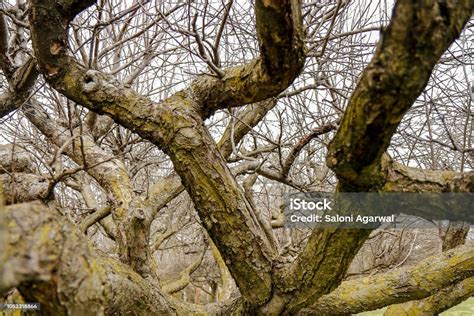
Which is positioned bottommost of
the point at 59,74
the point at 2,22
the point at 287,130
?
the point at 59,74

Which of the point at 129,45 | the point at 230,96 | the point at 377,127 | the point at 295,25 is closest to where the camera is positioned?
the point at 377,127

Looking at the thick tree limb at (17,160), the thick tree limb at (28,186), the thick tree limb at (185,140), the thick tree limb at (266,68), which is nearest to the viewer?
the thick tree limb at (266,68)

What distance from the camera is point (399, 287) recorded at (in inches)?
68.7

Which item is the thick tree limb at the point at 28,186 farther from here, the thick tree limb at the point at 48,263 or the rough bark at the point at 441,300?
the rough bark at the point at 441,300

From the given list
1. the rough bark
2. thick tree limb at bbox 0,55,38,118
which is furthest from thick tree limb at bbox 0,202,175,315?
the rough bark

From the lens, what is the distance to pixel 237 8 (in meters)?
2.74

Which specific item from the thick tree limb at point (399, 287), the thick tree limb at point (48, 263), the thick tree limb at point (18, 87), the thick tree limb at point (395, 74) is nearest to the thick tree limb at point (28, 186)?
the thick tree limb at point (18, 87)

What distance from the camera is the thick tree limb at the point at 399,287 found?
5.74ft

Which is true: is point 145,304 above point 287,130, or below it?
below

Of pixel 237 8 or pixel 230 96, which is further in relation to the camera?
pixel 237 8

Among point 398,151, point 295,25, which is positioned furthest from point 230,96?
point 398,151

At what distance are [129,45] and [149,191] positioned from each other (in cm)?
131

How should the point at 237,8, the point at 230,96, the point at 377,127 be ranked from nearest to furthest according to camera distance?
the point at 377,127 < the point at 230,96 < the point at 237,8

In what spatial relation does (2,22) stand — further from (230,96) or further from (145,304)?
(145,304)
